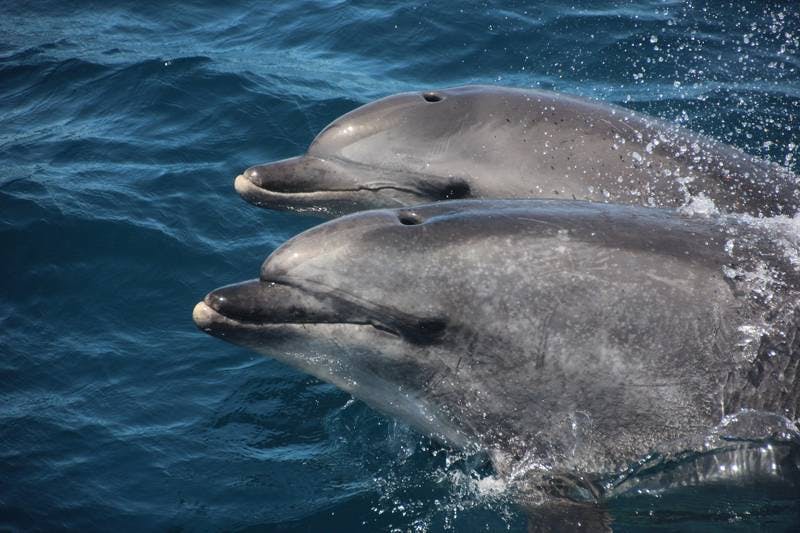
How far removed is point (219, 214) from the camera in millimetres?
12336

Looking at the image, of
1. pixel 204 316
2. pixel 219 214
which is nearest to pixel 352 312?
pixel 204 316

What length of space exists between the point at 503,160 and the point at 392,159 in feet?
3.72

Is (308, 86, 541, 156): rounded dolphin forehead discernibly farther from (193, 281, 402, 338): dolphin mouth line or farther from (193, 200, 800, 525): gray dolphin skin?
(193, 281, 402, 338): dolphin mouth line

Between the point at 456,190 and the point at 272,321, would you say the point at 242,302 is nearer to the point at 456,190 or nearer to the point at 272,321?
the point at 272,321

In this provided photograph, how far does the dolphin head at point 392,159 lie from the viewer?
372 inches

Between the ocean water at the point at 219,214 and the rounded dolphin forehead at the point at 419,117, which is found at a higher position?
the rounded dolphin forehead at the point at 419,117

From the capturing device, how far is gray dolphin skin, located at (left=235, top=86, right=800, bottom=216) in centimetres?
907

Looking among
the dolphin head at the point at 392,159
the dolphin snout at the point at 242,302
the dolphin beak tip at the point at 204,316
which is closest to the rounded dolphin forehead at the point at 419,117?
the dolphin head at the point at 392,159

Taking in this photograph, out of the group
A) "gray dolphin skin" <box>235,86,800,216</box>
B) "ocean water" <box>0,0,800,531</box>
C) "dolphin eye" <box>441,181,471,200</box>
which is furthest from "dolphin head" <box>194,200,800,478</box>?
"dolphin eye" <box>441,181,471,200</box>

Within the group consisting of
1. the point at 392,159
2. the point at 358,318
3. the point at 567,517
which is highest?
the point at 392,159

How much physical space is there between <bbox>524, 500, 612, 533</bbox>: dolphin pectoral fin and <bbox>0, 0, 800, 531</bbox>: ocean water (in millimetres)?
402

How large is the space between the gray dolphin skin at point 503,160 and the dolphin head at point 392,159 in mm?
10

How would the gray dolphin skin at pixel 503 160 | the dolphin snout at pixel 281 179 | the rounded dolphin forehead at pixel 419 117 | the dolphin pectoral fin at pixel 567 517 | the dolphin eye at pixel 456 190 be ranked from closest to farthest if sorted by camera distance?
the dolphin pectoral fin at pixel 567 517, the gray dolphin skin at pixel 503 160, the dolphin eye at pixel 456 190, the rounded dolphin forehead at pixel 419 117, the dolphin snout at pixel 281 179

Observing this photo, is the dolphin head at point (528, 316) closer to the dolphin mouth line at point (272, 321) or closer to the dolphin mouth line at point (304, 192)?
the dolphin mouth line at point (272, 321)
